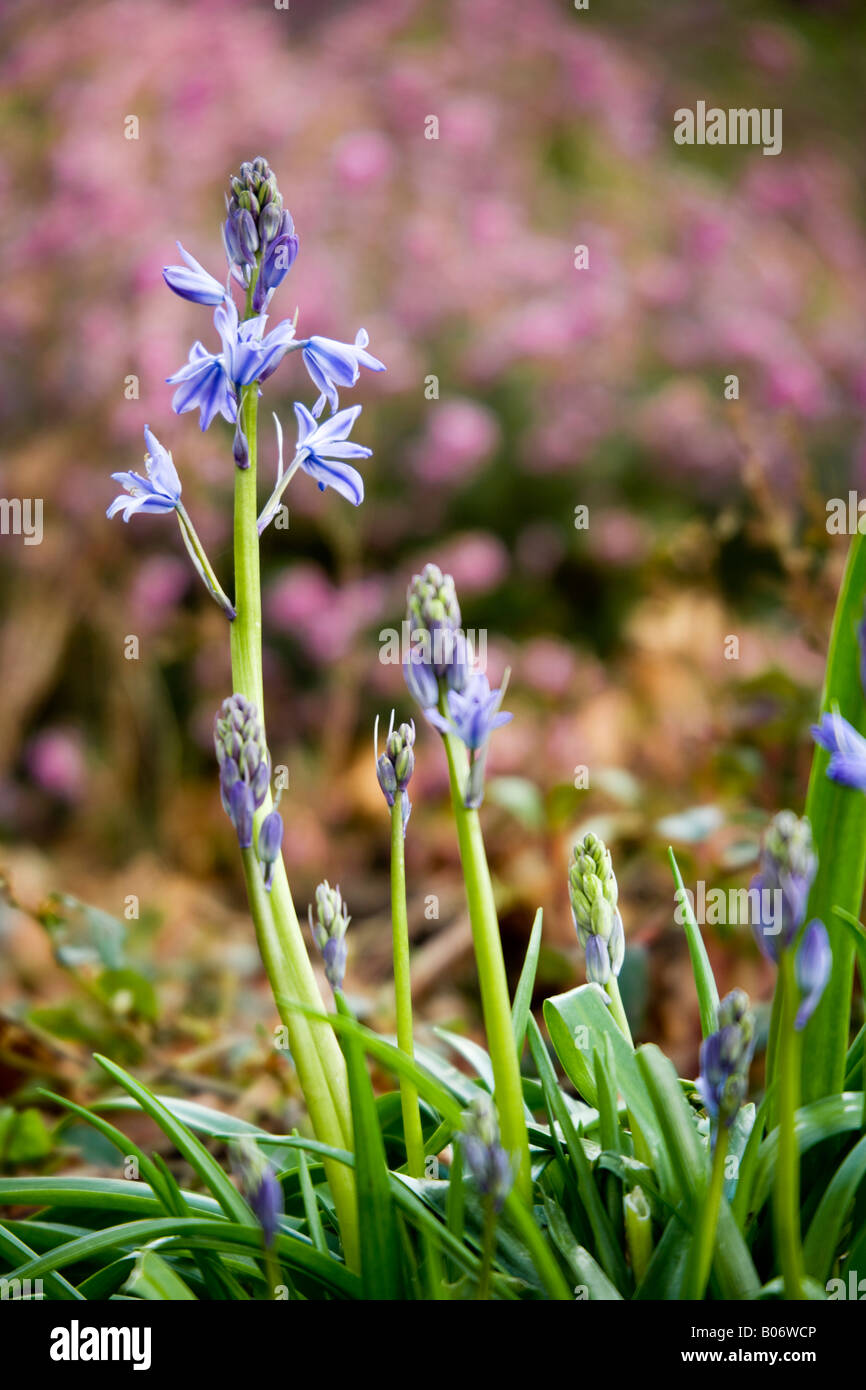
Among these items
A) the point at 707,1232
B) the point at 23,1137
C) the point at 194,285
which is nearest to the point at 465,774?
the point at 707,1232

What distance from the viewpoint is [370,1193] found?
0.87m

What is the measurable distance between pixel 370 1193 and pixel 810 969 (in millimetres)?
390

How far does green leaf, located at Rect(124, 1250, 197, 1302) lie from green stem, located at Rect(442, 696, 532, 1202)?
0.27 m

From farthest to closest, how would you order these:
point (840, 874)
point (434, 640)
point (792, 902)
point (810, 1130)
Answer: point (840, 874) → point (810, 1130) → point (434, 640) → point (792, 902)

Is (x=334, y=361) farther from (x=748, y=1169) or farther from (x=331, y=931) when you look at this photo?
(x=748, y=1169)

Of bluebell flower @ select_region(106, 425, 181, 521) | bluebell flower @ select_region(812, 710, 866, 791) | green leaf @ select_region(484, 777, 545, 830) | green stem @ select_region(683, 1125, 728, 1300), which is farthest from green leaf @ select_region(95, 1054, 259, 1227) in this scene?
green leaf @ select_region(484, 777, 545, 830)

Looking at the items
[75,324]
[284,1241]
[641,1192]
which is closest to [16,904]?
[284,1241]

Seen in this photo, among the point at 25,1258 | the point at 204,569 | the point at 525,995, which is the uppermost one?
the point at 204,569

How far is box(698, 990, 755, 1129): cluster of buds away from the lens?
2.39 ft

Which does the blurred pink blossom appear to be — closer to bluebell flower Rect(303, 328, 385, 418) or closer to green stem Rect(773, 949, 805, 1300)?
bluebell flower Rect(303, 328, 385, 418)

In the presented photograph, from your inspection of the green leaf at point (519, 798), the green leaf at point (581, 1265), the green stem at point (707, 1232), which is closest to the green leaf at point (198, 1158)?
the green leaf at point (581, 1265)

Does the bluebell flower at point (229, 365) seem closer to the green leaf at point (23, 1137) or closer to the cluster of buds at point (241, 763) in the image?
the cluster of buds at point (241, 763)

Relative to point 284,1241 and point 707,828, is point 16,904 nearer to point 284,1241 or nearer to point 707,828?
point 284,1241
